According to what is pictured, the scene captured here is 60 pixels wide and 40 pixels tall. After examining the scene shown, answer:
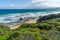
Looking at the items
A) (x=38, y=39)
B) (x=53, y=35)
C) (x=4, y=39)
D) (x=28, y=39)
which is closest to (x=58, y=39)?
(x=53, y=35)

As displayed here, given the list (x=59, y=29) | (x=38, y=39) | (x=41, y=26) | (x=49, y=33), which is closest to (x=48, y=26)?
(x=41, y=26)

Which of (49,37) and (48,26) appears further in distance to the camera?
(48,26)

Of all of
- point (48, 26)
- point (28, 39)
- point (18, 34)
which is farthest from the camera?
point (48, 26)

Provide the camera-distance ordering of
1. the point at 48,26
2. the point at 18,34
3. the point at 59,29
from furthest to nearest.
A: the point at 48,26
the point at 59,29
the point at 18,34

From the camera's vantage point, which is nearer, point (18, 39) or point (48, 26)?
point (18, 39)

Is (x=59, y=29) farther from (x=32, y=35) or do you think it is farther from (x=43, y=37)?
(x=32, y=35)

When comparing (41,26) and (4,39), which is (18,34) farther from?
(41,26)

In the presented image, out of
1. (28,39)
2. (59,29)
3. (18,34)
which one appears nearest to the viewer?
(28,39)

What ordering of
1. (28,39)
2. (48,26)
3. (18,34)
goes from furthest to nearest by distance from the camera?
(48,26) → (18,34) → (28,39)
